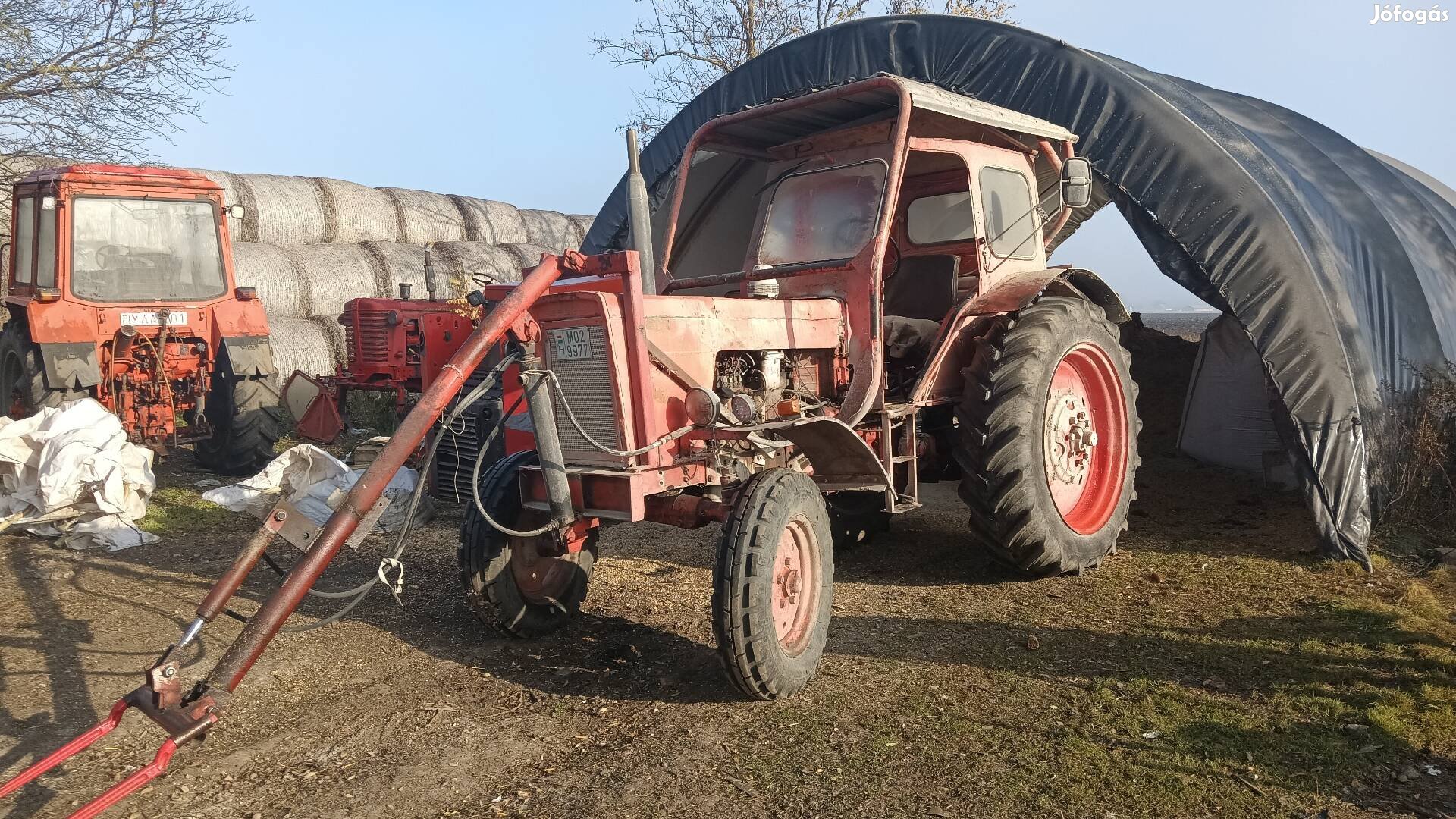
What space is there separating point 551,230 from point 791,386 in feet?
40.6

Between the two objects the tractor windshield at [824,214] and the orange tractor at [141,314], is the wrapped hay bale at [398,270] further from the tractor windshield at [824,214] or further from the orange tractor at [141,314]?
the tractor windshield at [824,214]

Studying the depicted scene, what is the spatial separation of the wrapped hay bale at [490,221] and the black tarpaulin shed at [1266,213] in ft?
24.3

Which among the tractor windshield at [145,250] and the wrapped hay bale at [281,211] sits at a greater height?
the wrapped hay bale at [281,211]

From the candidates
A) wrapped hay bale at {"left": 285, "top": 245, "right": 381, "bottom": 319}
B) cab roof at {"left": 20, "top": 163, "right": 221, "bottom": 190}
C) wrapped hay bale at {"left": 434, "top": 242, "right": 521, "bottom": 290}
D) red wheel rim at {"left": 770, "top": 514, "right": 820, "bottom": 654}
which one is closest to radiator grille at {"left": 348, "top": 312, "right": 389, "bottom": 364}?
cab roof at {"left": 20, "top": 163, "right": 221, "bottom": 190}

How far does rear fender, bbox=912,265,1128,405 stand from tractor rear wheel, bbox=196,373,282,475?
240 inches

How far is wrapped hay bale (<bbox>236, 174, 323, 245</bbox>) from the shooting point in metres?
13.0

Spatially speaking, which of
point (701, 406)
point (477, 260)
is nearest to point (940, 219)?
point (701, 406)

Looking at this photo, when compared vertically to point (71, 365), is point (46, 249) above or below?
above

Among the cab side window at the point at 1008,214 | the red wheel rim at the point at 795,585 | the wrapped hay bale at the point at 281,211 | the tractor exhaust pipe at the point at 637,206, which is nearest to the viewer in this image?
the red wheel rim at the point at 795,585

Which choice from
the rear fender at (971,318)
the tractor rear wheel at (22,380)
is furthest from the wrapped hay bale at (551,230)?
the rear fender at (971,318)

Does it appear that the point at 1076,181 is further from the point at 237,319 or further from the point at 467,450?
the point at 237,319

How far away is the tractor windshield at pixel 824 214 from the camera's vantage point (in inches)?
202

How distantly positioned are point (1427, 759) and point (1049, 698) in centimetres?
115

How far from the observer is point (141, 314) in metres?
8.59
